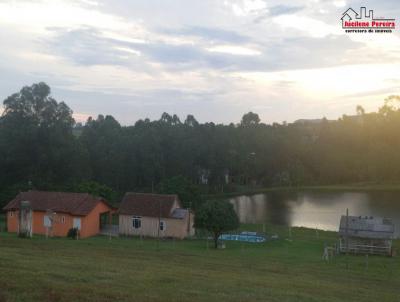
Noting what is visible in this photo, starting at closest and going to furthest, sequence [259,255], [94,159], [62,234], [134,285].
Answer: [134,285], [259,255], [62,234], [94,159]

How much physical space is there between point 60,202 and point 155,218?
7720 millimetres

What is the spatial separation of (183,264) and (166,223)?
53.0 feet

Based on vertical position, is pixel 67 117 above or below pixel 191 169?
above

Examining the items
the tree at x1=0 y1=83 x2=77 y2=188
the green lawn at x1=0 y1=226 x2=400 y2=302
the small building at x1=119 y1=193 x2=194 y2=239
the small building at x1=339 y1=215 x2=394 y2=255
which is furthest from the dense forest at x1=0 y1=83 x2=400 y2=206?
the green lawn at x1=0 y1=226 x2=400 y2=302

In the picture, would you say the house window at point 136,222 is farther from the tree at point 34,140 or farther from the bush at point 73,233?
the tree at point 34,140

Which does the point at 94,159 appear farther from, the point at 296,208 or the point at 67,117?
the point at 296,208

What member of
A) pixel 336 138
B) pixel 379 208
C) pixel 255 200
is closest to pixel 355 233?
pixel 379 208

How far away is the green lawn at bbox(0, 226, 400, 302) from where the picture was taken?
12443mm

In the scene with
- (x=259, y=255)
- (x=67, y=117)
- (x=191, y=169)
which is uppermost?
(x=67, y=117)

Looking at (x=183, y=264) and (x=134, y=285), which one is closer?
(x=134, y=285)

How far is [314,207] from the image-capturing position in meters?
65.4

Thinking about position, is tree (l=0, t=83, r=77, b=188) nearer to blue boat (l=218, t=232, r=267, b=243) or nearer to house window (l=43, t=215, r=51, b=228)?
house window (l=43, t=215, r=51, b=228)

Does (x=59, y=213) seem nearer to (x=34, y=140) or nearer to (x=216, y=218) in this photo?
(x=216, y=218)

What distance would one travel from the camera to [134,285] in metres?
14.1
